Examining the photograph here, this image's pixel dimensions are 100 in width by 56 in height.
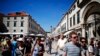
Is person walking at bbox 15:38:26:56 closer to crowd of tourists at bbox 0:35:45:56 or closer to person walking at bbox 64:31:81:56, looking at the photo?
crowd of tourists at bbox 0:35:45:56

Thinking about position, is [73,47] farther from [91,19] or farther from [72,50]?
[91,19]

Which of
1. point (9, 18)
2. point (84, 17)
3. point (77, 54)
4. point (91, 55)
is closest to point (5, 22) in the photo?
point (9, 18)

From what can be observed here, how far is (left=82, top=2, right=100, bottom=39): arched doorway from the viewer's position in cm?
2307

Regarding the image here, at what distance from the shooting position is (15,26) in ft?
270

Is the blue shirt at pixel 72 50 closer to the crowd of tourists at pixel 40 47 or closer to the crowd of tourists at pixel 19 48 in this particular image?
the crowd of tourists at pixel 40 47

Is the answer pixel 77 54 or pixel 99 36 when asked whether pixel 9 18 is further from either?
pixel 77 54

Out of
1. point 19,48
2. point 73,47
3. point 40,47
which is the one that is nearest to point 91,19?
point 19,48

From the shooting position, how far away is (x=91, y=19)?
26.4 metres

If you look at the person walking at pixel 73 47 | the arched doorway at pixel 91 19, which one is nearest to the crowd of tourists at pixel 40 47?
the person walking at pixel 73 47

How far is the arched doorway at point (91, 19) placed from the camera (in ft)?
75.7

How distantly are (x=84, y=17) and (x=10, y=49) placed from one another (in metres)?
15.5

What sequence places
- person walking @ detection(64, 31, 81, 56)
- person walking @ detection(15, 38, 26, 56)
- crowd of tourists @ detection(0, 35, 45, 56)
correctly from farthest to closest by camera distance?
person walking @ detection(15, 38, 26, 56) < crowd of tourists @ detection(0, 35, 45, 56) < person walking @ detection(64, 31, 81, 56)

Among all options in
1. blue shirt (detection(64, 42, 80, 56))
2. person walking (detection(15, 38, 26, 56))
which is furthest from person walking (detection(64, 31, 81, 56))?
person walking (detection(15, 38, 26, 56))

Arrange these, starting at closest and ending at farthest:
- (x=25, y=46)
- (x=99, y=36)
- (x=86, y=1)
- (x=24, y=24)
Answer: (x=25, y=46) < (x=86, y=1) < (x=99, y=36) < (x=24, y=24)
